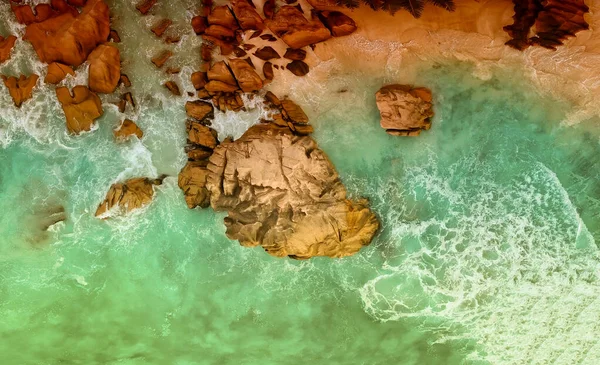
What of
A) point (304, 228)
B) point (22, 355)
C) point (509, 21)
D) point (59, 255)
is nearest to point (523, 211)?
point (509, 21)

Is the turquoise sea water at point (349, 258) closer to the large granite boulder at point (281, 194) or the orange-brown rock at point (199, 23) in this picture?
the large granite boulder at point (281, 194)

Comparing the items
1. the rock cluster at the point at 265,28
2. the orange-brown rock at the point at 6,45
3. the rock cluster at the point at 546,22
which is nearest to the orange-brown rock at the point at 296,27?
the rock cluster at the point at 265,28

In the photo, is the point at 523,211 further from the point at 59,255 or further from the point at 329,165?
the point at 59,255

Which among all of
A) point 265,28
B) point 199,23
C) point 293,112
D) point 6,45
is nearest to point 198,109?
point 199,23

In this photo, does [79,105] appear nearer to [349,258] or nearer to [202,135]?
[202,135]

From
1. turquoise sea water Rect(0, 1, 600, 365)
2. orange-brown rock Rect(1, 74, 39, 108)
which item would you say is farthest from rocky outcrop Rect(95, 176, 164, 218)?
orange-brown rock Rect(1, 74, 39, 108)

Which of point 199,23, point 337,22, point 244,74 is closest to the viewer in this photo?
point 337,22
